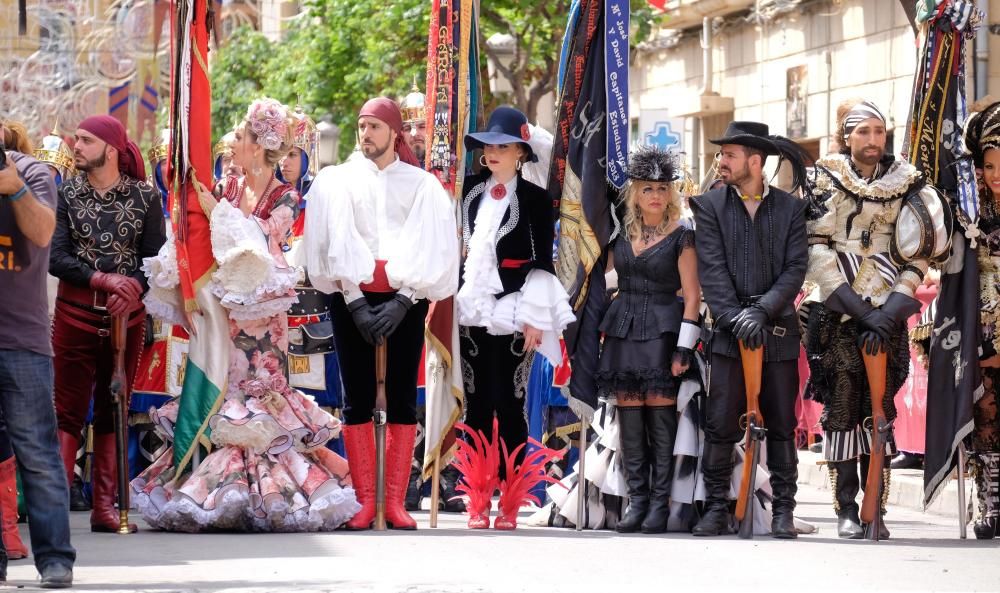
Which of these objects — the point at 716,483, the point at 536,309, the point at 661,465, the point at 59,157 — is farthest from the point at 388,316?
the point at 59,157

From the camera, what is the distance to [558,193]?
10.3m

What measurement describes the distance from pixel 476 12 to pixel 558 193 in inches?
44.2

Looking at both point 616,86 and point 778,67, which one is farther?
point 778,67

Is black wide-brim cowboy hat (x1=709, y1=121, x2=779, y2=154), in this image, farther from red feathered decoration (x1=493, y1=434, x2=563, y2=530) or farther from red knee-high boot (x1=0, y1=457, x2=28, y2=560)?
red knee-high boot (x1=0, y1=457, x2=28, y2=560)

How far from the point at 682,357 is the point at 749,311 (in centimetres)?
47

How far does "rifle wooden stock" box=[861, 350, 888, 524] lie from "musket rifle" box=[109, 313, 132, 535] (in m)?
3.58

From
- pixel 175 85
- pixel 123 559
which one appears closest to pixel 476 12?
pixel 175 85

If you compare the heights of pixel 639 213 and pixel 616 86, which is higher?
pixel 616 86

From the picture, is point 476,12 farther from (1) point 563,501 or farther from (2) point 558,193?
(1) point 563,501

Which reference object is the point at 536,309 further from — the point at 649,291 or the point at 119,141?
the point at 119,141

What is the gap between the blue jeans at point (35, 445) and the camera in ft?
24.6

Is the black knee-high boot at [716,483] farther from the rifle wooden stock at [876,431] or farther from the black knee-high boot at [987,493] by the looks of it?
the black knee-high boot at [987,493]

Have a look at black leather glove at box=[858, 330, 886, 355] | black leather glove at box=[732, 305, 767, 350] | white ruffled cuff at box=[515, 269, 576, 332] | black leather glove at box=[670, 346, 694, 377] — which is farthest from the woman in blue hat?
black leather glove at box=[858, 330, 886, 355]

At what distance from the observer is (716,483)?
31.7 feet
